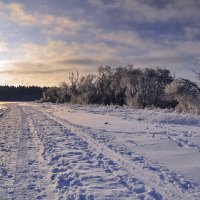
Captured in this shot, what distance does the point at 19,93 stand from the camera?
195875mm

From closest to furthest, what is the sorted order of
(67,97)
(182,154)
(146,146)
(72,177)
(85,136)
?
(72,177) < (182,154) < (146,146) < (85,136) < (67,97)

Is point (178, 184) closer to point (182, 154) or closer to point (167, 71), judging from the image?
point (182, 154)

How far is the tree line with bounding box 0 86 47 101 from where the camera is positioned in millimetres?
191125

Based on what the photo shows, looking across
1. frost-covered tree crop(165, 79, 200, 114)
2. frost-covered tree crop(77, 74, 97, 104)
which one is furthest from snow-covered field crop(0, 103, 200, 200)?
frost-covered tree crop(77, 74, 97, 104)

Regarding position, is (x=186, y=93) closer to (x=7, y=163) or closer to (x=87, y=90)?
(x=7, y=163)

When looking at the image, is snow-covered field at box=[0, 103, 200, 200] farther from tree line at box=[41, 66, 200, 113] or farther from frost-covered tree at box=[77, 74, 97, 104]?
frost-covered tree at box=[77, 74, 97, 104]

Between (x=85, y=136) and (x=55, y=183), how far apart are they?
853 centimetres

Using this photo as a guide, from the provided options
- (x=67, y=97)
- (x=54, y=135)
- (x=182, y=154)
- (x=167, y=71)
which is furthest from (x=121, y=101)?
(x=182, y=154)

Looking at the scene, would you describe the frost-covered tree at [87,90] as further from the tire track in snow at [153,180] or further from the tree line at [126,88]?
the tire track in snow at [153,180]

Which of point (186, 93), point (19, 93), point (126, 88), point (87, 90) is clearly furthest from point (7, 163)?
point (19, 93)

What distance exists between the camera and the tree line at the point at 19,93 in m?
191

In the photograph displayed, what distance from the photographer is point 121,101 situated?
83688mm

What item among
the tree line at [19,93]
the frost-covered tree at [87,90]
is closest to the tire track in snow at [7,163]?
the frost-covered tree at [87,90]

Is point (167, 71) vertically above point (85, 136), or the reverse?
point (167, 71)
